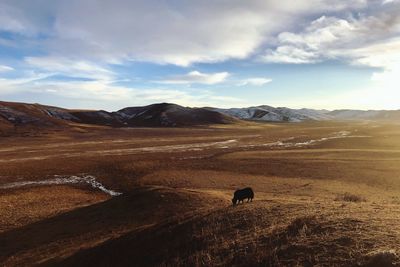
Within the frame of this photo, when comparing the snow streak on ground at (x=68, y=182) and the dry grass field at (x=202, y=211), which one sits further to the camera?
the snow streak on ground at (x=68, y=182)

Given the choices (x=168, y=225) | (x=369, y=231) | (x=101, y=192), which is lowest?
(x=101, y=192)

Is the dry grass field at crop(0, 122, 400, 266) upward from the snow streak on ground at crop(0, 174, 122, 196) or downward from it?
upward

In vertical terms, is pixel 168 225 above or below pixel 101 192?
above

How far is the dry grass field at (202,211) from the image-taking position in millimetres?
13680

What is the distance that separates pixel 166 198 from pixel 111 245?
10.4m

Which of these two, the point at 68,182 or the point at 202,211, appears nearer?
the point at 202,211

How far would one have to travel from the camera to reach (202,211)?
74.3 ft

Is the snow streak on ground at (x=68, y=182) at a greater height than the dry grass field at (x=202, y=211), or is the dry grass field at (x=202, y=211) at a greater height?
the dry grass field at (x=202, y=211)

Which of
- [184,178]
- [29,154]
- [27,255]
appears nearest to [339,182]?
[184,178]

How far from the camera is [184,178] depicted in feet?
156

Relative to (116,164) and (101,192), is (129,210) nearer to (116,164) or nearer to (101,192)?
(101,192)

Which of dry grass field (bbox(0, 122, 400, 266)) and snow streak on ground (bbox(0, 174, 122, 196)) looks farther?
snow streak on ground (bbox(0, 174, 122, 196))

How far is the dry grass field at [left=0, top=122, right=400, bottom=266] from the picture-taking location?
13.7 meters

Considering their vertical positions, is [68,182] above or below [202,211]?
below
